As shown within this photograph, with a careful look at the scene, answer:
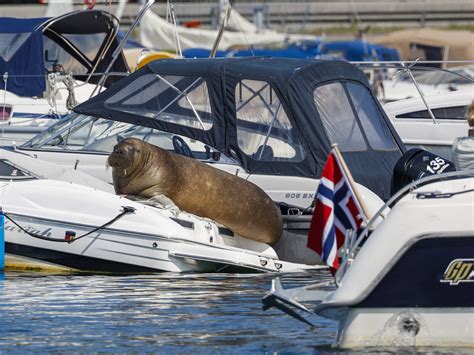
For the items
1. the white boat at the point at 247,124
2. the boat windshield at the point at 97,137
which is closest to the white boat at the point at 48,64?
the boat windshield at the point at 97,137

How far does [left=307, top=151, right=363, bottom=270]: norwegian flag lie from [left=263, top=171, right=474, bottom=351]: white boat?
159 mm

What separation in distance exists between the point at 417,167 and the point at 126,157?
2770 millimetres

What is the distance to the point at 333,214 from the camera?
808 cm

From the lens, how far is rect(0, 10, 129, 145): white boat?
1855 cm

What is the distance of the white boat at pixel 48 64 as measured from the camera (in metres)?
18.5

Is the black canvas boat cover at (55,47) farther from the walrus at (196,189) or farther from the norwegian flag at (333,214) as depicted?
the norwegian flag at (333,214)

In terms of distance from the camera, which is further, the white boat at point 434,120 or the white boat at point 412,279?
the white boat at point 434,120

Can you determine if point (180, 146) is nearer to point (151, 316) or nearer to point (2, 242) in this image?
point (2, 242)

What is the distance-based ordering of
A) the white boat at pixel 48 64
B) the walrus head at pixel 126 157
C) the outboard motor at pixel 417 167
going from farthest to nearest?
1. the white boat at pixel 48 64
2. the outboard motor at pixel 417 167
3. the walrus head at pixel 126 157

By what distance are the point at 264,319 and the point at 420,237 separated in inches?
78.6

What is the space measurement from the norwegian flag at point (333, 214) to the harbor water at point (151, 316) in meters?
0.64

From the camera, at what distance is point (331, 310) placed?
785 cm

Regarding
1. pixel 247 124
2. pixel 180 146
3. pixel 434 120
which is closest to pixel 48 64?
pixel 434 120

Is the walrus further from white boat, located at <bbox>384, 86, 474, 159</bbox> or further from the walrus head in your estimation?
white boat, located at <bbox>384, 86, 474, 159</bbox>
